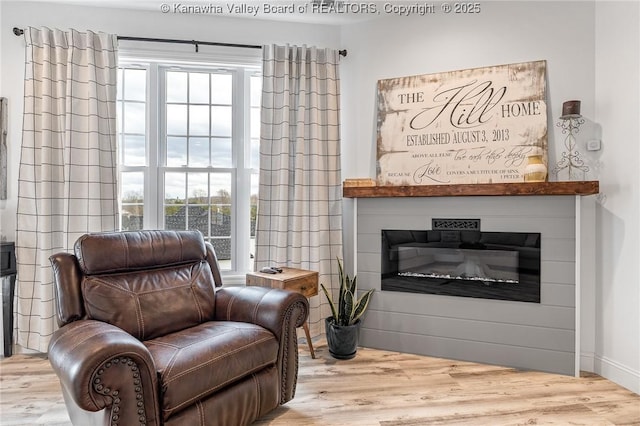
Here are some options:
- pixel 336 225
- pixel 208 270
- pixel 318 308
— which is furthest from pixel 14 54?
pixel 318 308

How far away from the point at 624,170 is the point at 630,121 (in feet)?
1.00

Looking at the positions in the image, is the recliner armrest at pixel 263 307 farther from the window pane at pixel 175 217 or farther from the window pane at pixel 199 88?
the window pane at pixel 199 88

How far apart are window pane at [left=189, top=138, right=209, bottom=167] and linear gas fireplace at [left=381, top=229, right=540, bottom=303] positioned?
1631mm

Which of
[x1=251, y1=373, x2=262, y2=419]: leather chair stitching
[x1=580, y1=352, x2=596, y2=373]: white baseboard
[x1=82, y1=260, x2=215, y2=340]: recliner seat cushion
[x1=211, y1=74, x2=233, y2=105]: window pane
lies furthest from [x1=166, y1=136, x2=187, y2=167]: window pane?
[x1=580, y1=352, x2=596, y2=373]: white baseboard

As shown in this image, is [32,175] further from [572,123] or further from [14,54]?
[572,123]

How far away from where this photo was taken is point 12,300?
2.85m

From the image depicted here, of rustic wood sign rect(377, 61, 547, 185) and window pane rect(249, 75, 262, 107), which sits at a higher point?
window pane rect(249, 75, 262, 107)

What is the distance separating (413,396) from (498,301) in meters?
0.98

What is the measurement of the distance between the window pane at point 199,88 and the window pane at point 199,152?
33 cm

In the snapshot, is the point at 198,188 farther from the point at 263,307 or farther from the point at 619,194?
the point at 619,194

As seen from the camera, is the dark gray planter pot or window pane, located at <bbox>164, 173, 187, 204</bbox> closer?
the dark gray planter pot

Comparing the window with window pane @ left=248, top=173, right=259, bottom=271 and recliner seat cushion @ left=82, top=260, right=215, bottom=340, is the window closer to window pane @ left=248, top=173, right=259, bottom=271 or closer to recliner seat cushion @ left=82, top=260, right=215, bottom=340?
window pane @ left=248, top=173, right=259, bottom=271

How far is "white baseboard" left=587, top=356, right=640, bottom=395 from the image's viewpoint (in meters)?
2.34

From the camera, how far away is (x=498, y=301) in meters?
2.74
